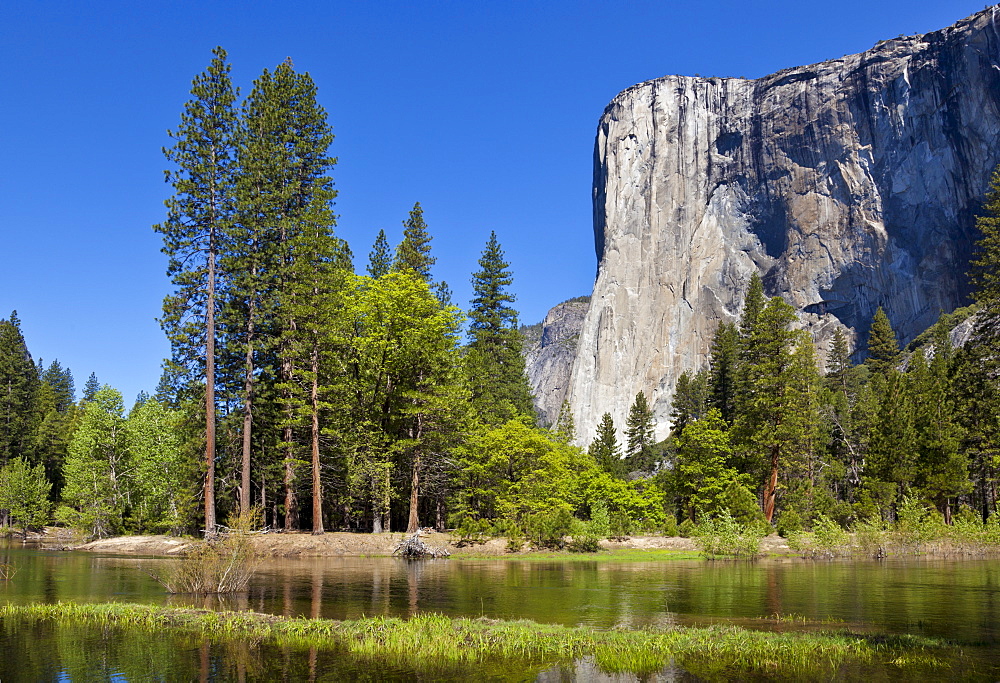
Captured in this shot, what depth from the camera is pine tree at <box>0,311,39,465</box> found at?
64.9m

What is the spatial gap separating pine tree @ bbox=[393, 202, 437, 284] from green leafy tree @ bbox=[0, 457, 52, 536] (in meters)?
32.4

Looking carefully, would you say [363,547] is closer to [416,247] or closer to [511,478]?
[511,478]

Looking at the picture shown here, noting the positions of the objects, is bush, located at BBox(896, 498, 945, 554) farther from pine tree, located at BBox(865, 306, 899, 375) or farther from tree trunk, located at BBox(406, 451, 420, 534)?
pine tree, located at BBox(865, 306, 899, 375)

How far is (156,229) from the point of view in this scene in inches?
1262

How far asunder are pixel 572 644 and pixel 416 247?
4190 centimetres

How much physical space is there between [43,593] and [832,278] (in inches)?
4720

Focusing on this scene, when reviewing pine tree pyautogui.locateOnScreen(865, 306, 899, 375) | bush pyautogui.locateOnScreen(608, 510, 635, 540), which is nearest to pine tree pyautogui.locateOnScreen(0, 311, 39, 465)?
bush pyautogui.locateOnScreen(608, 510, 635, 540)

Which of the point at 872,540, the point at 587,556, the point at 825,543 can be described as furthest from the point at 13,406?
the point at 872,540

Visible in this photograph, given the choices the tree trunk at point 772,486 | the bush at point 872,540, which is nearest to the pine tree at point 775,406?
the tree trunk at point 772,486

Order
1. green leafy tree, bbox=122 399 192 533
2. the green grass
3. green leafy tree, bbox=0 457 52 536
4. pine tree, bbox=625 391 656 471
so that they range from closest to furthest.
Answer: the green grass → green leafy tree, bbox=122 399 192 533 → green leafy tree, bbox=0 457 52 536 → pine tree, bbox=625 391 656 471

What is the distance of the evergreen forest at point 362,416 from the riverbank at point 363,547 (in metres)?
1.33

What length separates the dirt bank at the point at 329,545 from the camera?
3130cm

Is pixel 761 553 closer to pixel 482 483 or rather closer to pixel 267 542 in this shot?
pixel 482 483

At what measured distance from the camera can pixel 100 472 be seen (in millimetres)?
47562
